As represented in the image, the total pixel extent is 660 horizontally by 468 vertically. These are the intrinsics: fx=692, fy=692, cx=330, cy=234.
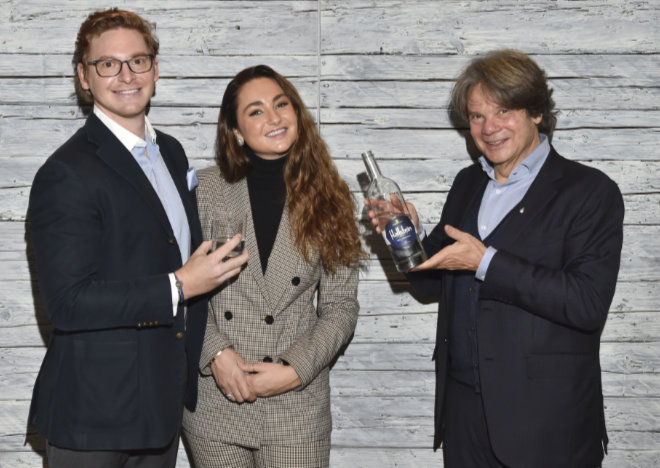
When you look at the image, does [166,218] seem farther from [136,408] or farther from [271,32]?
[271,32]

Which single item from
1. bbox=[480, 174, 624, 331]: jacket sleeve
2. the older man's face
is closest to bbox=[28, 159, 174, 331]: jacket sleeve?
bbox=[480, 174, 624, 331]: jacket sleeve

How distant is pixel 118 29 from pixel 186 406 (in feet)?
3.93

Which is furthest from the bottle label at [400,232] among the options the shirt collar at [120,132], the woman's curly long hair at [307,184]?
the shirt collar at [120,132]

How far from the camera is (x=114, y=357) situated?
6.37 ft

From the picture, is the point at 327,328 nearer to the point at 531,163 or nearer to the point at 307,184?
the point at 307,184

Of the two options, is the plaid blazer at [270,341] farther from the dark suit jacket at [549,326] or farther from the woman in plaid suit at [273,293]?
the dark suit jacket at [549,326]

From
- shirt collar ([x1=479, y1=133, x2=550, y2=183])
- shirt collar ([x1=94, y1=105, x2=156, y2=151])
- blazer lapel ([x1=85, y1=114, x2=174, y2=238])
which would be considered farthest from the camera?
shirt collar ([x1=479, y1=133, x2=550, y2=183])

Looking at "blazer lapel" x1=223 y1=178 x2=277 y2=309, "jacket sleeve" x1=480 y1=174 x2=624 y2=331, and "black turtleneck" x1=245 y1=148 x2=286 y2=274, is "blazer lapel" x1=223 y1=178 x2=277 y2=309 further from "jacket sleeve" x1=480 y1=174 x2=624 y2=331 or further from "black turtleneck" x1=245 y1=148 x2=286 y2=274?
"jacket sleeve" x1=480 y1=174 x2=624 y2=331

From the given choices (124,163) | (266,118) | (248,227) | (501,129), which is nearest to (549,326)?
(501,129)

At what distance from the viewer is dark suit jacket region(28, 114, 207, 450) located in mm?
1855

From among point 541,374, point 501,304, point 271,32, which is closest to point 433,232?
point 501,304

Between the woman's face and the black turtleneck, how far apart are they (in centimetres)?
3

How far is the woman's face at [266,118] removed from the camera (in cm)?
226

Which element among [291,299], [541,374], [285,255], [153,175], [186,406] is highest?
[153,175]
